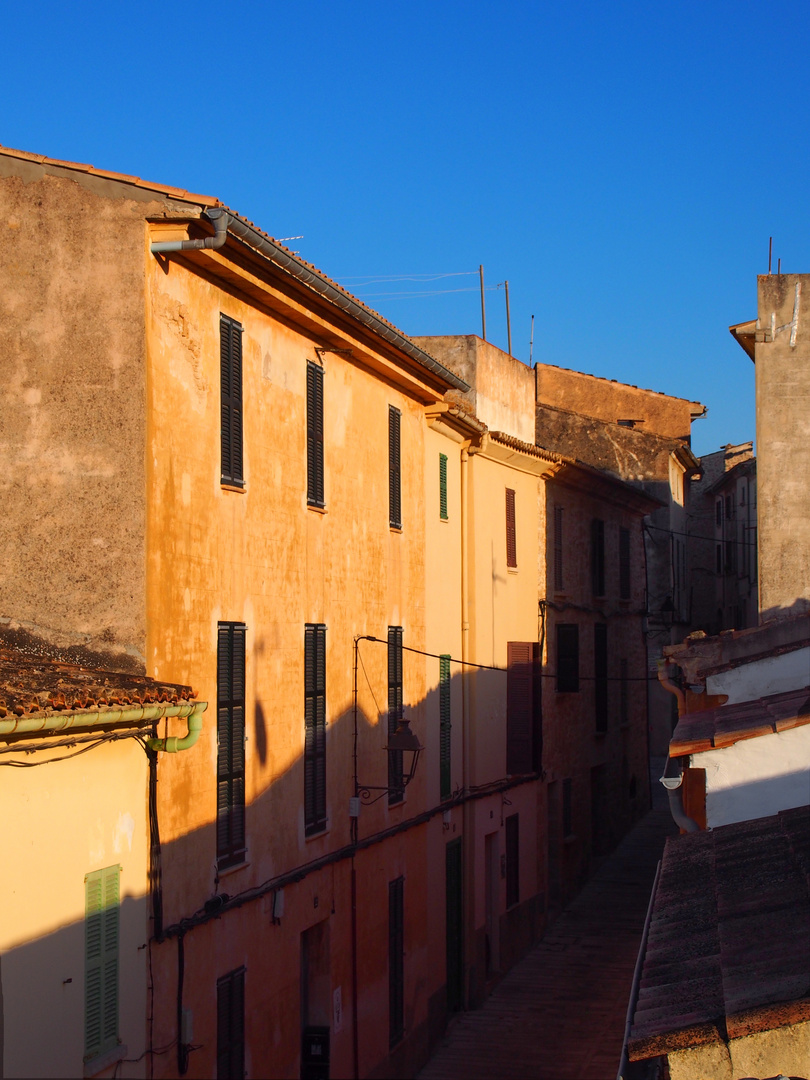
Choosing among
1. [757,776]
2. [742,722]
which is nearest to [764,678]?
[742,722]

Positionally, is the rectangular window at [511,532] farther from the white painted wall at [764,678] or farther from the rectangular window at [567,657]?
the white painted wall at [764,678]

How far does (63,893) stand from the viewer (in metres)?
8.66

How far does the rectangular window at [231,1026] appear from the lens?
1121 centimetres

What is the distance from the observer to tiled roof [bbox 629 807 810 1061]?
4402mm

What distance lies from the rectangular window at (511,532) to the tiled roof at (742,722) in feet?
40.2

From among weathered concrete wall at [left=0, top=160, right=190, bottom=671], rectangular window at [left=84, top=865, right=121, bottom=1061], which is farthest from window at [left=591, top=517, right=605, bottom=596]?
rectangular window at [left=84, top=865, right=121, bottom=1061]

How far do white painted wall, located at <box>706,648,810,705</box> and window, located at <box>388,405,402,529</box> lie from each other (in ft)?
19.3

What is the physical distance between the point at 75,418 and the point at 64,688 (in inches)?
107

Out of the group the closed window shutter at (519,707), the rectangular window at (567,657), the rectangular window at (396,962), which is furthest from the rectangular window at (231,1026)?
the rectangular window at (567,657)

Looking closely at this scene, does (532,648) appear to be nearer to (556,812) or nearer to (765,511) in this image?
(556,812)

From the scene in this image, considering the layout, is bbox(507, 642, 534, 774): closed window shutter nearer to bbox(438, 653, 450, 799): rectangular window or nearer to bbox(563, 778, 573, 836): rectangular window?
bbox(438, 653, 450, 799): rectangular window

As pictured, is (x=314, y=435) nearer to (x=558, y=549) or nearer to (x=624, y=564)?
(x=558, y=549)

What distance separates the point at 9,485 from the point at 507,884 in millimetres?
14812

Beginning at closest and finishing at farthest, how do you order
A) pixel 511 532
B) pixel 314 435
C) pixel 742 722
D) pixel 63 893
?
pixel 63 893 < pixel 742 722 < pixel 314 435 < pixel 511 532
